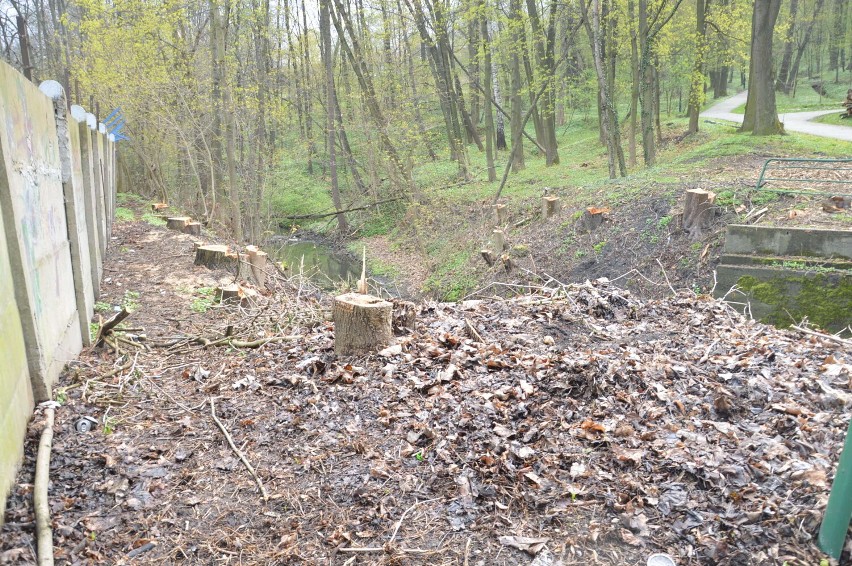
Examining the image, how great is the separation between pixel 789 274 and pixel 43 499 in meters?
8.72

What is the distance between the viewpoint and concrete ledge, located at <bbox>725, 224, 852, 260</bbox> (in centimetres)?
770

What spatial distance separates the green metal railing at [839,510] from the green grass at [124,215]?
15.7m

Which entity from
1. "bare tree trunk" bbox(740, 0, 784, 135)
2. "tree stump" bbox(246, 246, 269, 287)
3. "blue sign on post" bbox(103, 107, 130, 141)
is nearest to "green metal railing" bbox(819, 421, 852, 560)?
"tree stump" bbox(246, 246, 269, 287)

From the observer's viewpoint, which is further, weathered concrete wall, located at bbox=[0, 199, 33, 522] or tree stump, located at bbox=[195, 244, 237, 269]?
tree stump, located at bbox=[195, 244, 237, 269]

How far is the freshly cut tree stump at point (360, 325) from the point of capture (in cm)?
497

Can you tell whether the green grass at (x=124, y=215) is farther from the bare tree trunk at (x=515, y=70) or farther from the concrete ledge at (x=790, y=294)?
the concrete ledge at (x=790, y=294)

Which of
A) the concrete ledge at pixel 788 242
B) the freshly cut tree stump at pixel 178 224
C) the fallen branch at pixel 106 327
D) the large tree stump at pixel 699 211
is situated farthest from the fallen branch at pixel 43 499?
the freshly cut tree stump at pixel 178 224

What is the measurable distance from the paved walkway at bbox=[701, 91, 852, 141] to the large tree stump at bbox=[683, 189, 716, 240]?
1030cm

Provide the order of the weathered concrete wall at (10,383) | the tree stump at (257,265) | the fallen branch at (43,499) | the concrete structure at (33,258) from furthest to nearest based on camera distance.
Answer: the tree stump at (257,265)
the concrete structure at (33,258)
the weathered concrete wall at (10,383)
the fallen branch at (43,499)

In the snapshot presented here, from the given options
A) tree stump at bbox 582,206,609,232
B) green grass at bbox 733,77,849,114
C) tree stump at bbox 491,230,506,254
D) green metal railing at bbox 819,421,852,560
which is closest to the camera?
green metal railing at bbox 819,421,852,560

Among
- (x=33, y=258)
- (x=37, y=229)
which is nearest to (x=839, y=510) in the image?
(x=33, y=258)

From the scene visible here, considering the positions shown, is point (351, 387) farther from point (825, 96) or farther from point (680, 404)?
point (825, 96)

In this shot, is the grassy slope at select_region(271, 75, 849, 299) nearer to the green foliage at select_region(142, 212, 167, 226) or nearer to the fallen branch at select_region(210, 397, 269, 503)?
the green foliage at select_region(142, 212, 167, 226)

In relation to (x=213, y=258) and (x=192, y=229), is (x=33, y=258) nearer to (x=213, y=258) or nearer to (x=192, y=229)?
(x=213, y=258)
